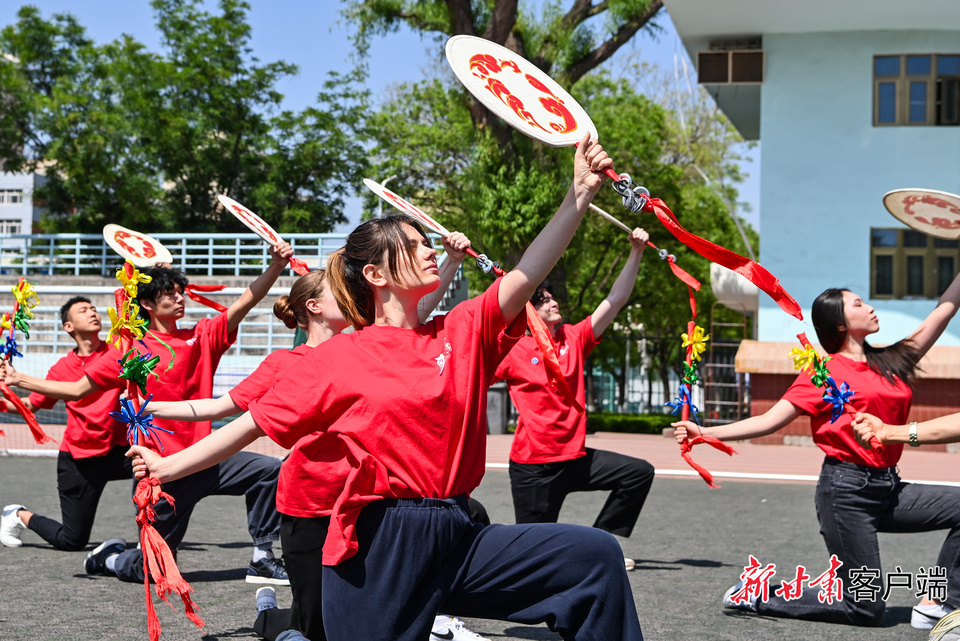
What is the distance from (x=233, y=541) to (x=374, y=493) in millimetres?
5286

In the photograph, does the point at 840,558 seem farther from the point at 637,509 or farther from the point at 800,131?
the point at 800,131

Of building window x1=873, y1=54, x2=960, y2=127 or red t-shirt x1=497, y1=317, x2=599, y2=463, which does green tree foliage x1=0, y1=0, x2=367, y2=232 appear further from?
red t-shirt x1=497, y1=317, x2=599, y2=463

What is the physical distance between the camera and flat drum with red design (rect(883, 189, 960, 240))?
5.55 meters

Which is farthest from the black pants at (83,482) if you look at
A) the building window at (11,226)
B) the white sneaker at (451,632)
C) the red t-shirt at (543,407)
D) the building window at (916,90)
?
the building window at (11,226)

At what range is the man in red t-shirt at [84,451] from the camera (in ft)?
21.9

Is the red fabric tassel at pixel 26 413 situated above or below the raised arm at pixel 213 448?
below

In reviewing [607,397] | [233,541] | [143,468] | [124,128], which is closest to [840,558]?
[143,468]

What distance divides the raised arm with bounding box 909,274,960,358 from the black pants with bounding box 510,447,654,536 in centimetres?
188

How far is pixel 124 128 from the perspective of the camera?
2833cm

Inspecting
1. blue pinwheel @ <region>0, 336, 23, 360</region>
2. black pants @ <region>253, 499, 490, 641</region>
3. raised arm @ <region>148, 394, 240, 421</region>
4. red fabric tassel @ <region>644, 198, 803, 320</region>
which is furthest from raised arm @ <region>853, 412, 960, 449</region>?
blue pinwheel @ <region>0, 336, 23, 360</region>

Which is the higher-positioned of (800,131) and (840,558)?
(800,131)

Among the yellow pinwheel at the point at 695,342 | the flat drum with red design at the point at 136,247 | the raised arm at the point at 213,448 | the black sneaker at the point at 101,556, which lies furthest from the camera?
the flat drum with red design at the point at 136,247

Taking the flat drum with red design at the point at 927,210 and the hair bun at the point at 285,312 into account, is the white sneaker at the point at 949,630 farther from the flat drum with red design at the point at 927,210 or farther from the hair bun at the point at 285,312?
the hair bun at the point at 285,312

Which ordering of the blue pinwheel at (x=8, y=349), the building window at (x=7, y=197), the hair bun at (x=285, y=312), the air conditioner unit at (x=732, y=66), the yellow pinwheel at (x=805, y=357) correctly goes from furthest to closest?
1. the building window at (x=7, y=197)
2. the air conditioner unit at (x=732, y=66)
3. the blue pinwheel at (x=8, y=349)
4. the hair bun at (x=285, y=312)
5. the yellow pinwheel at (x=805, y=357)
